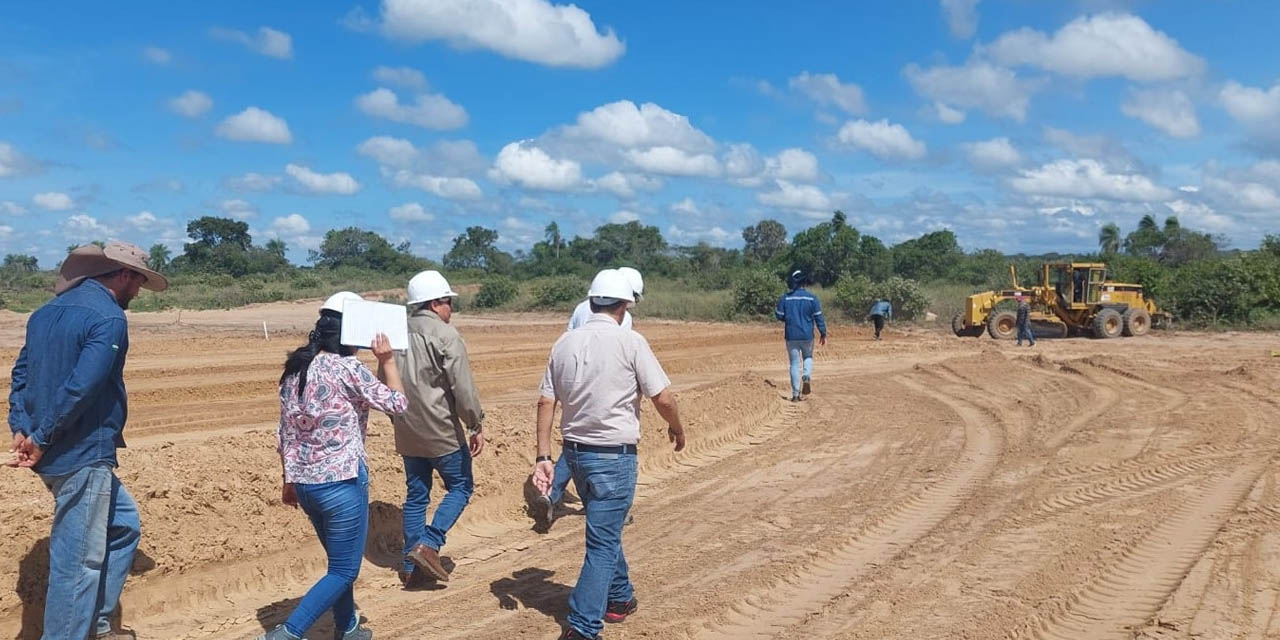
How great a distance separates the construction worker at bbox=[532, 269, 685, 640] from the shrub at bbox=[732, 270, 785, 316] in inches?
1090

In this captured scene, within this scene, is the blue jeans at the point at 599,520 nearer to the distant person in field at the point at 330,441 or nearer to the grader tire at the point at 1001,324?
the distant person in field at the point at 330,441

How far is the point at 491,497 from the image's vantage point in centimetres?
743

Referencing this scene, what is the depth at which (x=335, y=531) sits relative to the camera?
13.8ft

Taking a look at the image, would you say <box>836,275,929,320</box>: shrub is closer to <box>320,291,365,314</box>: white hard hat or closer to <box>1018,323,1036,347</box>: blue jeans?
<box>1018,323,1036,347</box>: blue jeans

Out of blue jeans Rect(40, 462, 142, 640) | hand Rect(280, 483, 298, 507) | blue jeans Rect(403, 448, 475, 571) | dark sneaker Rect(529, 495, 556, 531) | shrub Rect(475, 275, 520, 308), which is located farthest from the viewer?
shrub Rect(475, 275, 520, 308)

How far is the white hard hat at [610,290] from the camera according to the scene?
4562 mm

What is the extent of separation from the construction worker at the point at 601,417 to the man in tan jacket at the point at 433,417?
88 centimetres

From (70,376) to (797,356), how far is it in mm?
10148

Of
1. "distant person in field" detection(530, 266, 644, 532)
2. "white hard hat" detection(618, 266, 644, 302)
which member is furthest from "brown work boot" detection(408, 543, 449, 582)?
"white hard hat" detection(618, 266, 644, 302)

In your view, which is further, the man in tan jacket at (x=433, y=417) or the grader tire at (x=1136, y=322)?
the grader tire at (x=1136, y=322)

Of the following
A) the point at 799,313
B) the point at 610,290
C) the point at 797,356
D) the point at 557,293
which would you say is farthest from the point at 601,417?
the point at 557,293

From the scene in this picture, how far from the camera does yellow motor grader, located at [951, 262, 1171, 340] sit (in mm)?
24766

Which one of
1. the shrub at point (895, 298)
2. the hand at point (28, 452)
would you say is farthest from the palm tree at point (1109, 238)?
the hand at point (28, 452)

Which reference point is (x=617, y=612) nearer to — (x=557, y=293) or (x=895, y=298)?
(x=895, y=298)
